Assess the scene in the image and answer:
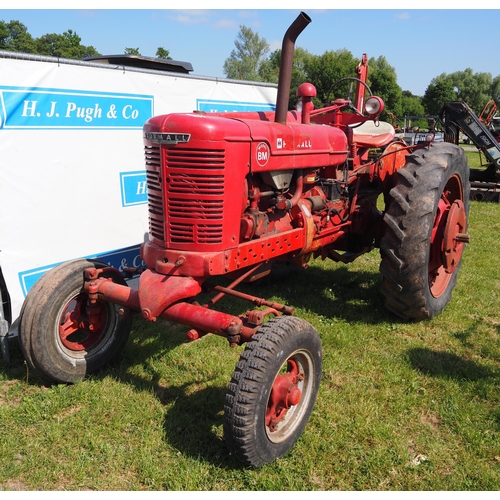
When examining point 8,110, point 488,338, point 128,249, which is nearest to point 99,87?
point 8,110

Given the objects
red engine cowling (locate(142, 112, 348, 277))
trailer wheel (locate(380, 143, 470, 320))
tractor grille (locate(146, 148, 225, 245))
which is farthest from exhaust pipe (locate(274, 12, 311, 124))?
trailer wheel (locate(380, 143, 470, 320))

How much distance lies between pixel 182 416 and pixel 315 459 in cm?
90

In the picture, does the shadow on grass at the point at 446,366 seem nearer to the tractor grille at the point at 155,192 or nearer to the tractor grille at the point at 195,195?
the tractor grille at the point at 195,195

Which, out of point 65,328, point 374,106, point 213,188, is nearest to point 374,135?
point 374,106

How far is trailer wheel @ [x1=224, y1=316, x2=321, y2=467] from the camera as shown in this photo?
2521 mm

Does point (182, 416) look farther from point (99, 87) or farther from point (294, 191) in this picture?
point (99, 87)

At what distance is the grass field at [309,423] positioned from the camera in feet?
8.70

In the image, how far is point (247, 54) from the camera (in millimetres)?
54844

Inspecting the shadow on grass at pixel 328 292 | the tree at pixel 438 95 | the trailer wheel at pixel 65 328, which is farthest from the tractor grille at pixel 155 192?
the tree at pixel 438 95

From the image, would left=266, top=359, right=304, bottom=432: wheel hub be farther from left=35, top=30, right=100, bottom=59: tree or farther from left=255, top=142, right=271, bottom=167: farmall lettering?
left=35, top=30, right=100, bottom=59: tree

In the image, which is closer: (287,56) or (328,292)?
(287,56)

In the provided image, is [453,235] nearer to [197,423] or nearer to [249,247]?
[249,247]

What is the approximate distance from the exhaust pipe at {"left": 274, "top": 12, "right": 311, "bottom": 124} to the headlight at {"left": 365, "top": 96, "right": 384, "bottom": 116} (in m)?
1.21

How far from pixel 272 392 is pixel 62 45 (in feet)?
189
